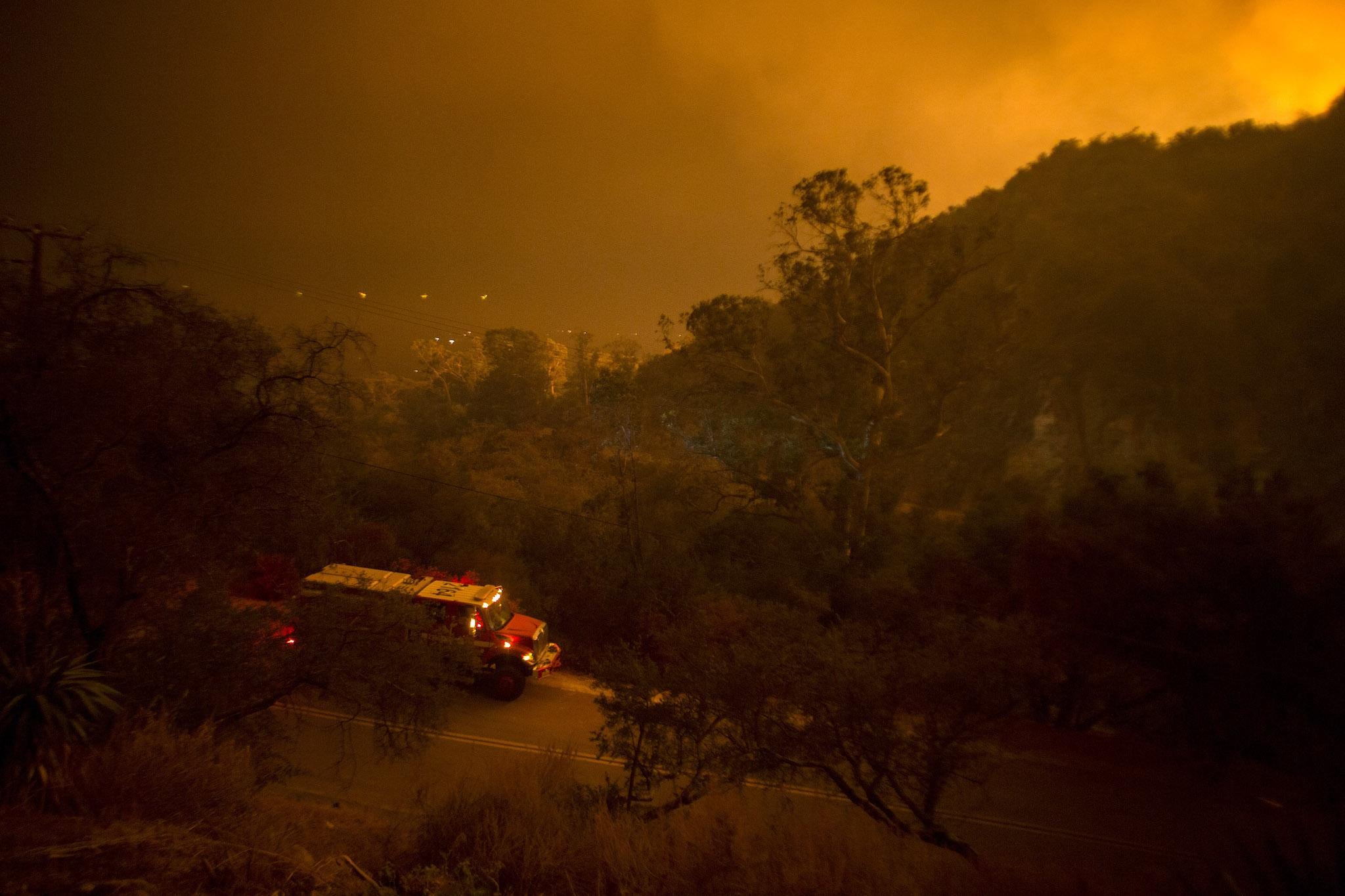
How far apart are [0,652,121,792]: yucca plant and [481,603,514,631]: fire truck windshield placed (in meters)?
7.25

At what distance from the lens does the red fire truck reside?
11.8 m

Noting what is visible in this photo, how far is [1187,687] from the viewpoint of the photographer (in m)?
10.6

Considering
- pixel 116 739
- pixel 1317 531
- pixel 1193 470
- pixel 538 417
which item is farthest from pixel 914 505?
pixel 116 739

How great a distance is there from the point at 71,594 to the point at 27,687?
1904 millimetres

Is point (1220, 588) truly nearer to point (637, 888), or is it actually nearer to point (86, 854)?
point (637, 888)

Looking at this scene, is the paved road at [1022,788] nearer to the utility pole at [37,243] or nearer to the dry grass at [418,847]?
the dry grass at [418,847]

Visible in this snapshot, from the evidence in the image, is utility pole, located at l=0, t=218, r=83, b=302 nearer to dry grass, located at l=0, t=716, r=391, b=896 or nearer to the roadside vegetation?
the roadside vegetation

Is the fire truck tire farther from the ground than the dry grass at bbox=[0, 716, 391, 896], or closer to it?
closer to it

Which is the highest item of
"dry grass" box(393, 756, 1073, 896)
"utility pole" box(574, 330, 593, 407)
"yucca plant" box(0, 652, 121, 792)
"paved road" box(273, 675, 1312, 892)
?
"utility pole" box(574, 330, 593, 407)

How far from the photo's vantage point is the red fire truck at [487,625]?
1184 centimetres

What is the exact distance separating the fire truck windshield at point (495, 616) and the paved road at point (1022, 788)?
1.54 meters

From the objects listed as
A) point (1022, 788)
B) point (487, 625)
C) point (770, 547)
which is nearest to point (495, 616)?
point (487, 625)

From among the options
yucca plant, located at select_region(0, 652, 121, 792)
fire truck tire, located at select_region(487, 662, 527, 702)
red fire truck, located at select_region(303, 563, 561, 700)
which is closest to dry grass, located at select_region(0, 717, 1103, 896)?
yucca plant, located at select_region(0, 652, 121, 792)

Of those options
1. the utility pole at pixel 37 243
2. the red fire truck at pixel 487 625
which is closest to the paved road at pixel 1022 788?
the red fire truck at pixel 487 625
